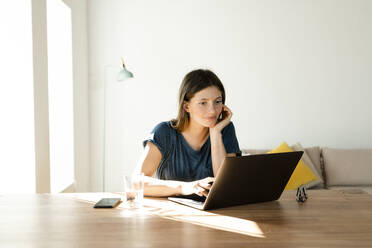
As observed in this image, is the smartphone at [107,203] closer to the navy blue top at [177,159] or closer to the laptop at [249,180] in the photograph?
the laptop at [249,180]

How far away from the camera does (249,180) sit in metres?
1.38

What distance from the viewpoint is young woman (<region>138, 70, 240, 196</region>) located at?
190 centimetres

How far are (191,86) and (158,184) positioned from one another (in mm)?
579

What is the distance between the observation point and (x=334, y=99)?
411 centimetres

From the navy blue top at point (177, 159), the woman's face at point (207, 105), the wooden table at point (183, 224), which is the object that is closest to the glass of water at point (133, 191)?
the wooden table at point (183, 224)

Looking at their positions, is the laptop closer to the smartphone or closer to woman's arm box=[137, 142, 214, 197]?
woman's arm box=[137, 142, 214, 197]

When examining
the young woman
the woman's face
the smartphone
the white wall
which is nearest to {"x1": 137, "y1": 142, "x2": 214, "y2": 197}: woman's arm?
the young woman

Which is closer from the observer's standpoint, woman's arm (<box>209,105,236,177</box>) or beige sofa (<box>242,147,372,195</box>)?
woman's arm (<box>209,105,236,177</box>)

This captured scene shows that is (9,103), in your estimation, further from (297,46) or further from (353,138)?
(353,138)

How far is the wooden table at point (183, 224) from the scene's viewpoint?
3.30 ft

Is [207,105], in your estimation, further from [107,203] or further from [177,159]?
[107,203]

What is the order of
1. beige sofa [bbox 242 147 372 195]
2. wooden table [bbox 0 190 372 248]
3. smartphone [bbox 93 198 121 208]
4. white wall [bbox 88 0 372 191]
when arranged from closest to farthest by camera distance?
wooden table [bbox 0 190 372 248], smartphone [bbox 93 198 121 208], beige sofa [bbox 242 147 372 195], white wall [bbox 88 0 372 191]

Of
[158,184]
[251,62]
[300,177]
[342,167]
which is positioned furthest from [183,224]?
[251,62]

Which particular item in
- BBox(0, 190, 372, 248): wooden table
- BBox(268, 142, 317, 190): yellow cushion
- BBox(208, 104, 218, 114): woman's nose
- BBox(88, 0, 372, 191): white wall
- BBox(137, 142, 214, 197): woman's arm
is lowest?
BBox(268, 142, 317, 190): yellow cushion
